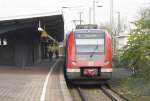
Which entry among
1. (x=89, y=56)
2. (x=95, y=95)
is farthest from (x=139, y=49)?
(x=89, y=56)

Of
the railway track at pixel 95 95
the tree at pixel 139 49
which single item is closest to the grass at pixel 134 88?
the tree at pixel 139 49

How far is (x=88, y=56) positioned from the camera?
82.3 feet

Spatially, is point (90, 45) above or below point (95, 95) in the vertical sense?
above

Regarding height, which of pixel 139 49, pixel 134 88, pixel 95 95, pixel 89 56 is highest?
pixel 139 49

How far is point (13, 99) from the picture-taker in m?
A: 15.5

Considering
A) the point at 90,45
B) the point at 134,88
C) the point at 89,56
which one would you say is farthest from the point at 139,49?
the point at 90,45

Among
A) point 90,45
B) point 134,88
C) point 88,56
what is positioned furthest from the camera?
point 90,45

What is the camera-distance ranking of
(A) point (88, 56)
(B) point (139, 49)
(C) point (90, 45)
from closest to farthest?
(B) point (139, 49)
(A) point (88, 56)
(C) point (90, 45)

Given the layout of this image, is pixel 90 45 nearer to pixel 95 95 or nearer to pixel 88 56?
pixel 88 56

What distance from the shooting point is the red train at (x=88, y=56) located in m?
24.8

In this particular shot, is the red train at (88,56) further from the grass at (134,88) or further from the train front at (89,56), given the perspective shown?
the grass at (134,88)

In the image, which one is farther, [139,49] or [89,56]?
[89,56]

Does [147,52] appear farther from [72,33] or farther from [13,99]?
[13,99]

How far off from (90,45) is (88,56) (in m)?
0.84
